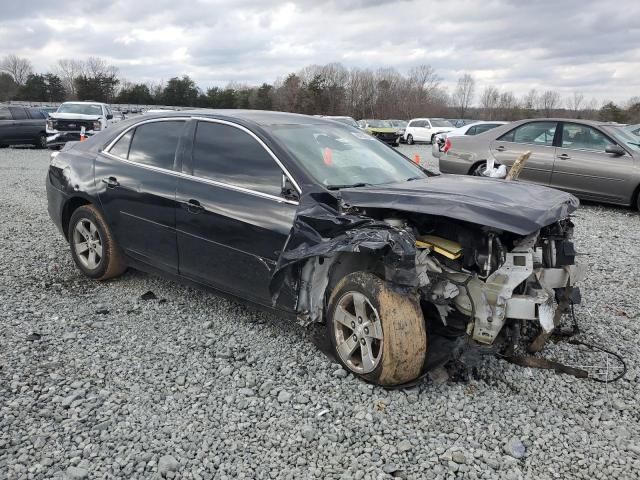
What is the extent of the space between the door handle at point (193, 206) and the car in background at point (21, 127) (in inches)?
749

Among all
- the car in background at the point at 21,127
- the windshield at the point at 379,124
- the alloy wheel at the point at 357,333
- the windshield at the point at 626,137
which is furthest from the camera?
the windshield at the point at 379,124

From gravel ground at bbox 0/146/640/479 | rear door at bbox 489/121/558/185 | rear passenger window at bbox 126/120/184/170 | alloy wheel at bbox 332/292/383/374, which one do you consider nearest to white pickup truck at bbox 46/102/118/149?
rear door at bbox 489/121/558/185

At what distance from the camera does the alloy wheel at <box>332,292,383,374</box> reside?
3.19 metres

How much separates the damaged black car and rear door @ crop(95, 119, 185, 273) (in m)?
0.01

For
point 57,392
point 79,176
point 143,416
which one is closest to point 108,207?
point 79,176

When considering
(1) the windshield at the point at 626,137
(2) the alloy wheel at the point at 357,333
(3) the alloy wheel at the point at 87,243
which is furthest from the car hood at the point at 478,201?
(1) the windshield at the point at 626,137

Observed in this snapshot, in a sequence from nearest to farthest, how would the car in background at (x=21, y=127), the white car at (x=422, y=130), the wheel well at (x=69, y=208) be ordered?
the wheel well at (x=69, y=208), the car in background at (x=21, y=127), the white car at (x=422, y=130)

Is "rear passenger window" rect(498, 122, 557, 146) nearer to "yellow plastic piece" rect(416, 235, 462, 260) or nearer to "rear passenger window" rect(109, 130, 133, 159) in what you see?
"yellow plastic piece" rect(416, 235, 462, 260)

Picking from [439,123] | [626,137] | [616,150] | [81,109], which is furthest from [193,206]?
[439,123]

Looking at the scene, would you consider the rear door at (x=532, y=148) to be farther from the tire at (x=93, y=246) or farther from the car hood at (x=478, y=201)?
the tire at (x=93, y=246)

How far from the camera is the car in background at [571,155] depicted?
8734mm

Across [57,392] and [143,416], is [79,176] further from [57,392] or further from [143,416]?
[143,416]

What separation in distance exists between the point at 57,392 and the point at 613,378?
3421 mm

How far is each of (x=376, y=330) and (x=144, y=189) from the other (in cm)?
232
